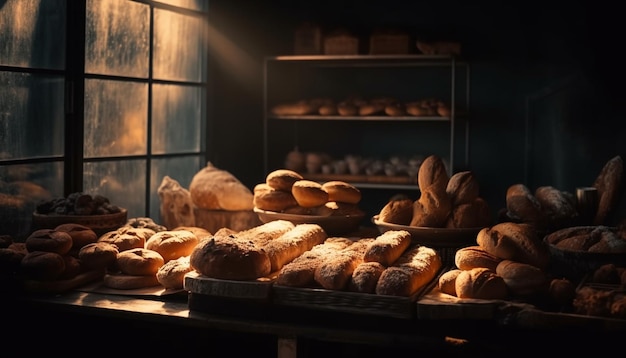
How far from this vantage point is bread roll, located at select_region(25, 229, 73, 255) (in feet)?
9.06

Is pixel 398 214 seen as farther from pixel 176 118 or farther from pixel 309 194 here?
pixel 176 118

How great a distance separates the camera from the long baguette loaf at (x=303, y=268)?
239 cm

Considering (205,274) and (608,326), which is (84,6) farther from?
(608,326)

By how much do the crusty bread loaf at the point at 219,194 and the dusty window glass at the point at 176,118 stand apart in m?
0.96

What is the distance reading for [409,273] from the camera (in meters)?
2.34

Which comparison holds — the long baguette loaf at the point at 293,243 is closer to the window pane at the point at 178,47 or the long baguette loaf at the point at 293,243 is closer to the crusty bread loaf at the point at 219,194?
the crusty bread loaf at the point at 219,194

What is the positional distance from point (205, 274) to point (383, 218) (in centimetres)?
78

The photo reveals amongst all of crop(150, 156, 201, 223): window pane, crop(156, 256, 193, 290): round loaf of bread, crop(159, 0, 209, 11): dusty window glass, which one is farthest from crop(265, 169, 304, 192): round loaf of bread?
crop(159, 0, 209, 11): dusty window glass

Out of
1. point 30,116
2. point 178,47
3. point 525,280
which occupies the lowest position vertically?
point 525,280

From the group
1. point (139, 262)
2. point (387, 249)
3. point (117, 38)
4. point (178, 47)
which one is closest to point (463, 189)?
point (387, 249)

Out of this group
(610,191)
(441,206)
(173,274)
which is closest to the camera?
(173,274)

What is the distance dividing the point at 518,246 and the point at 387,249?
424 millimetres

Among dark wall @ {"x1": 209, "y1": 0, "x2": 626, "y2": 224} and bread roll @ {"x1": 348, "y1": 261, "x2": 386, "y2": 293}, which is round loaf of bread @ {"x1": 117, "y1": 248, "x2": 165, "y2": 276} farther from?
dark wall @ {"x1": 209, "y1": 0, "x2": 626, "y2": 224}

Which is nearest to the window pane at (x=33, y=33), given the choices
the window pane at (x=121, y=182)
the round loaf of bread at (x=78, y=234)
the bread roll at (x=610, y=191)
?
the window pane at (x=121, y=182)
